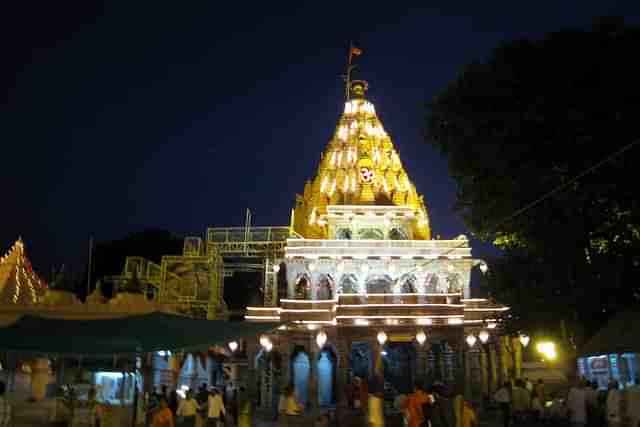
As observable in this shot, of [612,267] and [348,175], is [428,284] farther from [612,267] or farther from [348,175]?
[612,267]

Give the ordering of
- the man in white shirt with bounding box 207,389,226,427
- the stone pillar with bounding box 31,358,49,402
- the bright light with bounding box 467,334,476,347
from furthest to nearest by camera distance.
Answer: the bright light with bounding box 467,334,476,347 → the stone pillar with bounding box 31,358,49,402 → the man in white shirt with bounding box 207,389,226,427

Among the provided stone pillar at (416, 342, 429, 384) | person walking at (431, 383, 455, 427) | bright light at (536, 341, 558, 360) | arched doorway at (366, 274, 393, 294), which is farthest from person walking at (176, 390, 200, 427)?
arched doorway at (366, 274, 393, 294)

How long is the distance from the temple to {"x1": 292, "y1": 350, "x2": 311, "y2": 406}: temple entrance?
65 millimetres

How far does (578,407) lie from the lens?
14102mm

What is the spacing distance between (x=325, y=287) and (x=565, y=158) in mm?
21852

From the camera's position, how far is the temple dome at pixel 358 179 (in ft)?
139

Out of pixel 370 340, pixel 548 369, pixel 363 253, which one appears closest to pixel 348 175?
pixel 363 253

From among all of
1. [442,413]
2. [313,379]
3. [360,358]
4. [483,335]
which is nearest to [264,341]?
[313,379]

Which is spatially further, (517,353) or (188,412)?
(517,353)

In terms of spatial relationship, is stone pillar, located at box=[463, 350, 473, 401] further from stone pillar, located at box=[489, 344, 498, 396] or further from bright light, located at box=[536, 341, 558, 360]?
bright light, located at box=[536, 341, 558, 360]

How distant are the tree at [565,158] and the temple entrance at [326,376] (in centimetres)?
1621

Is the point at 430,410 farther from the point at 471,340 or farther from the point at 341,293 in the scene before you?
the point at 341,293

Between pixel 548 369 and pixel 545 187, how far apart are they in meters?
13.2

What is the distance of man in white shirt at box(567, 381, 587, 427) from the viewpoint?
14.0 m
